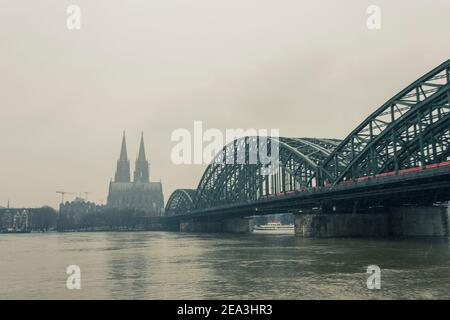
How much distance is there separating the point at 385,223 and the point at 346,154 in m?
21.3

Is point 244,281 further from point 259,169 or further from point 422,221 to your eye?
point 259,169

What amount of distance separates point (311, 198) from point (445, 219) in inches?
891

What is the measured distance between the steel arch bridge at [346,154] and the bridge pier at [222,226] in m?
7.84

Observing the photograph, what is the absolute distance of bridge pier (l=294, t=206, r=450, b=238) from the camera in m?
72.5

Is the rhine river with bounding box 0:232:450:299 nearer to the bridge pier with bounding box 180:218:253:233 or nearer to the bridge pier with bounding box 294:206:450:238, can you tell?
the bridge pier with bounding box 294:206:450:238

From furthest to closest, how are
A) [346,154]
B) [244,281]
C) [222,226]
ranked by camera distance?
[222,226], [346,154], [244,281]

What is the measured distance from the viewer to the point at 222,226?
504 ft

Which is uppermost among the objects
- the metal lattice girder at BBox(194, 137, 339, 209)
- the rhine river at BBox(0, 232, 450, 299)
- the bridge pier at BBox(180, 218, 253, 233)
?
the metal lattice girder at BBox(194, 137, 339, 209)

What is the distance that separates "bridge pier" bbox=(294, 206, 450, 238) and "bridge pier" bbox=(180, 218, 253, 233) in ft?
234

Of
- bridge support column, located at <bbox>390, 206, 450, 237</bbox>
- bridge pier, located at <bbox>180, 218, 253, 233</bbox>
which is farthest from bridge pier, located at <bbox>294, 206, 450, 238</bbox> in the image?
bridge pier, located at <bbox>180, 218, 253, 233</bbox>

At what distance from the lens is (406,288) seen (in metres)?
19.9

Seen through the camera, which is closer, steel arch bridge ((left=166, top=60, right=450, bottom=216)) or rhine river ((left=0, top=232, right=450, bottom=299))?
rhine river ((left=0, top=232, right=450, bottom=299))

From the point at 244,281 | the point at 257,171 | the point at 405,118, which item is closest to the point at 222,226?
the point at 257,171
